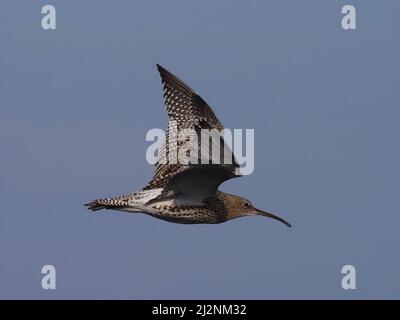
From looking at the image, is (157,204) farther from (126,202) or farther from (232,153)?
(232,153)

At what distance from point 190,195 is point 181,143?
1.62 meters

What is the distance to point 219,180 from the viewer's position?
18.8m

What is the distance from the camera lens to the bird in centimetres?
1870

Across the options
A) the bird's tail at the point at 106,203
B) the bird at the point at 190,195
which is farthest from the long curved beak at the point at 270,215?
the bird's tail at the point at 106,203

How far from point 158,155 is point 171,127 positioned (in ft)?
2.53

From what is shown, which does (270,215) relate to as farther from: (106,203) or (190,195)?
(106,203)

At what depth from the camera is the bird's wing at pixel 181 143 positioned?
18000 mm

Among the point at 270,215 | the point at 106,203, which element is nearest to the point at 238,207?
the point at 270,215

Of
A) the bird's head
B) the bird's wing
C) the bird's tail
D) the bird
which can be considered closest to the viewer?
the bird's wing

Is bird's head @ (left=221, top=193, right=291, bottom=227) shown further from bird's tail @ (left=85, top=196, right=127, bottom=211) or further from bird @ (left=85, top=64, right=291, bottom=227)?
bird's tail @ (left=85, top=196, right=127, bottom=211)

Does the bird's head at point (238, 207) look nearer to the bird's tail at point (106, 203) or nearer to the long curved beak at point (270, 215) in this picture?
the long curved beak at point (270, 215)

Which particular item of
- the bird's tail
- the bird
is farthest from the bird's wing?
A: the bird's tail

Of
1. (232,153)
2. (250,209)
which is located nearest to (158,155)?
(250,209)
